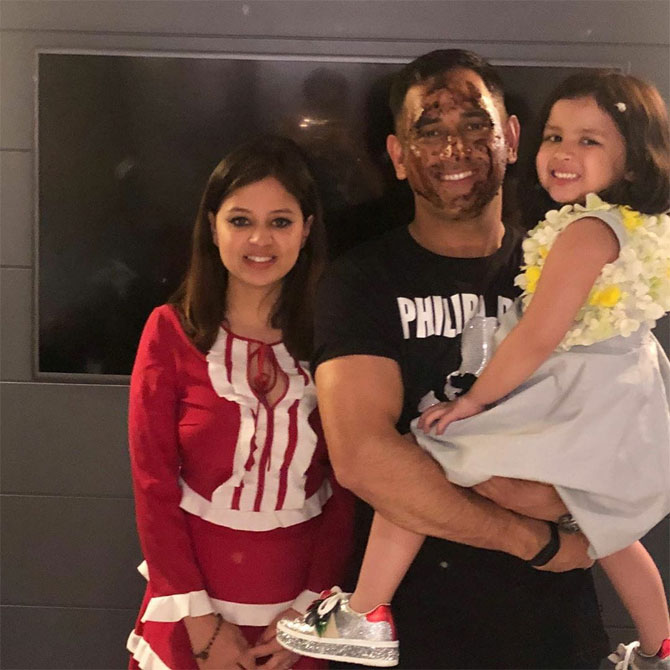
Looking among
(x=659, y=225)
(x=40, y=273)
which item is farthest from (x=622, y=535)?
(x=40, y=273)

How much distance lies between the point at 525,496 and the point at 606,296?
347 mm

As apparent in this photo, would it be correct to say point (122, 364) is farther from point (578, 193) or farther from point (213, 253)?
point (578, 193)

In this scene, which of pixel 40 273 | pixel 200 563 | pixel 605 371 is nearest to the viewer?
pixel 605 371

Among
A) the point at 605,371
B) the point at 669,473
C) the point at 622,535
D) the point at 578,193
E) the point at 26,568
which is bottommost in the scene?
the point at 26,568

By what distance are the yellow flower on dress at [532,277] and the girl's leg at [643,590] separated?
1.66ft

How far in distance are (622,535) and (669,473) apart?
0.13 meters

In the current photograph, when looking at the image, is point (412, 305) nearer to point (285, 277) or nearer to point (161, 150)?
point (285, 277)

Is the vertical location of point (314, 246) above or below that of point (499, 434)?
above

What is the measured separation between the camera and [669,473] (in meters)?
1.12

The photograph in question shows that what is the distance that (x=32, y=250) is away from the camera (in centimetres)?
141

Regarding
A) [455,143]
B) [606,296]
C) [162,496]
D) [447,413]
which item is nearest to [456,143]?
[455,143]

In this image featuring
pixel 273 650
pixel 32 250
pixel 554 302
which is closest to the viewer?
pixel 554 302

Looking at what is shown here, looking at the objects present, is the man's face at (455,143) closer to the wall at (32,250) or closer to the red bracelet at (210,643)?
the wall at (32,250)

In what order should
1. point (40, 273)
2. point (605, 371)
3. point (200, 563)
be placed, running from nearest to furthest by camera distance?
1. point (605, 371)
2. point (200, 563)
3. point (40, 273)
